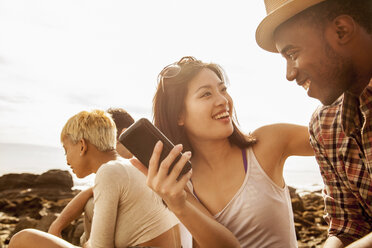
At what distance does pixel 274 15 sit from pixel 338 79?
53 cm

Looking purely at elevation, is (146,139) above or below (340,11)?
below

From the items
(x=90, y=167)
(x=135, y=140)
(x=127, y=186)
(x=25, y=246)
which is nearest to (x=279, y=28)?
(x=135, y=140)

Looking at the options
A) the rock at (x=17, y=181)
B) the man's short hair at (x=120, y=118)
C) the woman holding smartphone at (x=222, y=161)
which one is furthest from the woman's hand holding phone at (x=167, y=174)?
the rock at (x=17, y=181)

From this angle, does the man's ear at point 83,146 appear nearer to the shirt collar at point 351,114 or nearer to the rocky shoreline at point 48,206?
the shirt collar at point 351,114

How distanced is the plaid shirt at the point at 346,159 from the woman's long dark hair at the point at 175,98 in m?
0.93

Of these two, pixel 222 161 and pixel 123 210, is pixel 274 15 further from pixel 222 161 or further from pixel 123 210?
pixel 123 210

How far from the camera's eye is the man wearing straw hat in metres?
1.68

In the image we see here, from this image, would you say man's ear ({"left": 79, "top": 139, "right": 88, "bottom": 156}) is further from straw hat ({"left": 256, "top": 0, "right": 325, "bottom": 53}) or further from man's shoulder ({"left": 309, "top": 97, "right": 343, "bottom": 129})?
man's shoulder ({"left": 309, "top": 97, "right": 343, "bottom": 129})

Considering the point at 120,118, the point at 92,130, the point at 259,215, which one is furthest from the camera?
the point at 120,118

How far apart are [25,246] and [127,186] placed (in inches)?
45.9

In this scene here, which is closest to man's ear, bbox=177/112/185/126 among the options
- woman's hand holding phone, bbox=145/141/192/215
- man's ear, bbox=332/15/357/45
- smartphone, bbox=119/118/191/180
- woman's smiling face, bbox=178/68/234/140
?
woman's smiling face, bbox=178/68/234/140

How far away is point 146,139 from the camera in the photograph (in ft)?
6.41

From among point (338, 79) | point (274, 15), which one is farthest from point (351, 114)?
point (274, 15)

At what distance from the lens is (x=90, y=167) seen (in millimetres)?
3566
